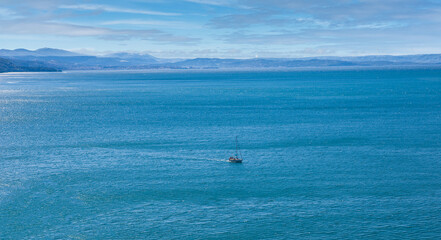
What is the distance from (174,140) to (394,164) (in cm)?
4185

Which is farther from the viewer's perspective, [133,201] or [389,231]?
[133,201]

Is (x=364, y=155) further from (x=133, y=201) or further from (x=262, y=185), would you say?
(x=133, y=201)

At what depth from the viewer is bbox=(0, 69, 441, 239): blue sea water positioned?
46488 mm

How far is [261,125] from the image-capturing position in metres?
104

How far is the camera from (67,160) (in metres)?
71.4

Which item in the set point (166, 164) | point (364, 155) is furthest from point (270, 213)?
point (364, 155)

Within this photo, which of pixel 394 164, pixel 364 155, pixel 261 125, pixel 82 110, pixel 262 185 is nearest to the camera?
pixel 262 185

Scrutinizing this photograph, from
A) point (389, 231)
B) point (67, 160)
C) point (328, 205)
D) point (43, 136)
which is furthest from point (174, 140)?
point (389, 231)

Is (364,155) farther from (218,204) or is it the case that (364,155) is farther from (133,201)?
(133,201)

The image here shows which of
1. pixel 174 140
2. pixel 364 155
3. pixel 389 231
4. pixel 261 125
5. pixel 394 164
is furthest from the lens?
pixel 261 125

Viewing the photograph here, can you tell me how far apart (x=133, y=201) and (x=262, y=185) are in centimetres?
1792

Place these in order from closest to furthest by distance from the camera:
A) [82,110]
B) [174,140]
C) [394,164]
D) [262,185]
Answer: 1. [262,185]
2. [394,164]
3. [174,140]
4. [82,110]

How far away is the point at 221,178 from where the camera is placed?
62.2m

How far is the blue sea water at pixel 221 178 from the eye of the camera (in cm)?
4649
